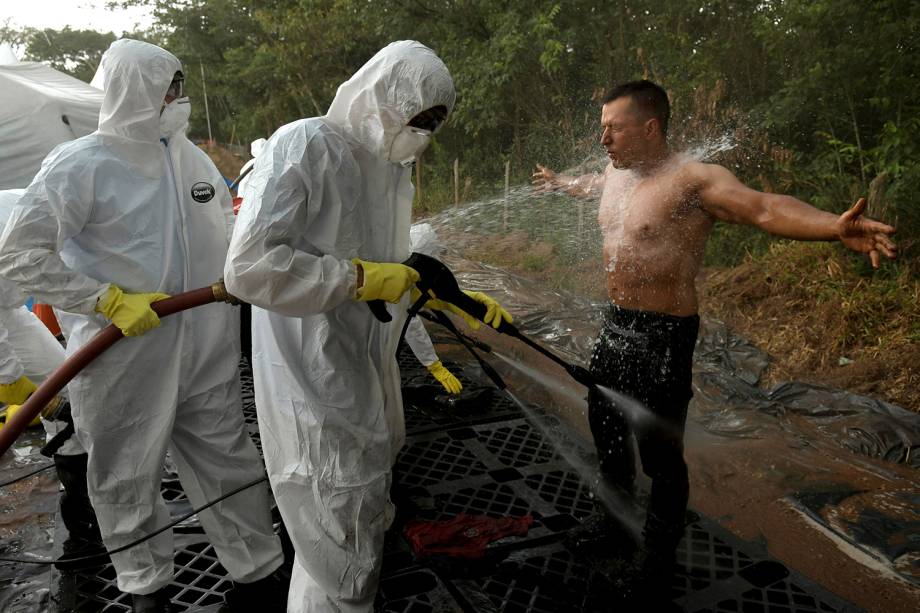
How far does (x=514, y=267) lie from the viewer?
7199 millimetres

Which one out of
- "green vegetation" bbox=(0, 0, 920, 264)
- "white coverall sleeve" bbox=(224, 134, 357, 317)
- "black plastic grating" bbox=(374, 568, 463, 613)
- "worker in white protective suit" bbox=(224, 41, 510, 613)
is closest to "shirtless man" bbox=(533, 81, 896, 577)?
"black plastic grating" bbox=(374, 568, 463, 613)

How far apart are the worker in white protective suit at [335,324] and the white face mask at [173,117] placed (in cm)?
88

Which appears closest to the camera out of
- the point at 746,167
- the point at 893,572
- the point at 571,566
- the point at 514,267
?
the point at 571,566

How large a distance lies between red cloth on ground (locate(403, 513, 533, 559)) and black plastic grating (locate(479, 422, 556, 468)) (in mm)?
521

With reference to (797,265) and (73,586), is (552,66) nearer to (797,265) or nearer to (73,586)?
(797,265)

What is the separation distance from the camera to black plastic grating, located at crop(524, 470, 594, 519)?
2.66 meters

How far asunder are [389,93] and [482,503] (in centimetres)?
176

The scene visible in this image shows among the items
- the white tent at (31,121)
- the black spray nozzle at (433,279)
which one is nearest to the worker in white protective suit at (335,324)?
the black spray nozzle at (433,279)

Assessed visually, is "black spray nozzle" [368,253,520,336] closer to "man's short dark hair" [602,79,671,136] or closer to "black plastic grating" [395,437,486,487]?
"man's short dark hair" [602,79,671,136]

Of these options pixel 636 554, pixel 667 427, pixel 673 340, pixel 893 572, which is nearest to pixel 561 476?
pixel 636 554

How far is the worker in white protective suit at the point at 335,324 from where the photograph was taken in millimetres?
1625

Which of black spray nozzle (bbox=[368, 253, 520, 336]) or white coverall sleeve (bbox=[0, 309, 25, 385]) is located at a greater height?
black spray nozzle (bbox=[368, 253, 520, 336])

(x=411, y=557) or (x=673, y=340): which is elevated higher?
(x=673, y=340)

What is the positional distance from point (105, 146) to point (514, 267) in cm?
535
